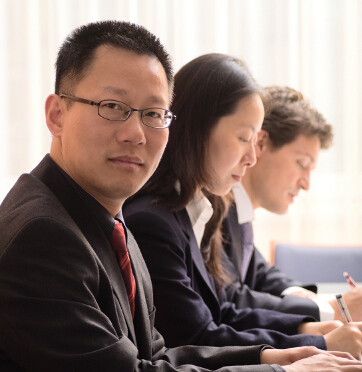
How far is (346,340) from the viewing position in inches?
57.5

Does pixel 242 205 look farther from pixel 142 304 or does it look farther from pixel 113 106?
pixel 113 106

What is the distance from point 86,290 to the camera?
3.08 feet

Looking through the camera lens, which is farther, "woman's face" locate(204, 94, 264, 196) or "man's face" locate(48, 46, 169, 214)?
"woman's face" locate(204, 94, 264, 196)

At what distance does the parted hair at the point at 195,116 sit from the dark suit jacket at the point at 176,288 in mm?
109

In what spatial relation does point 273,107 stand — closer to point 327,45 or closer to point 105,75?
point 105,75

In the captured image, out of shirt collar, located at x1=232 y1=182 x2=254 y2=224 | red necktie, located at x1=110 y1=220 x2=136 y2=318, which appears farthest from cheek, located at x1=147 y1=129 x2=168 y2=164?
shirt collar, located at x1=232 y1=182 x2=254 y2=224

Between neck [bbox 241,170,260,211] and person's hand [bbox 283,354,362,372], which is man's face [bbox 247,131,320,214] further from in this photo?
person's hand [bbox 283,354,362,372]

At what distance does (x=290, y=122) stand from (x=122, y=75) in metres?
1.25

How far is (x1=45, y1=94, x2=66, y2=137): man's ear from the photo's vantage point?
1178 mm

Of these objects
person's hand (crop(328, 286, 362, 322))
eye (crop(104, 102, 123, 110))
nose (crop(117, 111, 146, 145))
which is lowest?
person's hand (crop(328, 286, 362, 322))

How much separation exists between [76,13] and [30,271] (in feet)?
9.63

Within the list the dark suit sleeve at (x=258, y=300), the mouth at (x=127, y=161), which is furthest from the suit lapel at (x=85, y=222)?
the dark suit sleeve at (x=258, y=300)

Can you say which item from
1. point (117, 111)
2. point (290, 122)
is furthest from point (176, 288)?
point (290, 122)

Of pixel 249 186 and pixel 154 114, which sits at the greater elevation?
pixel 154 114
